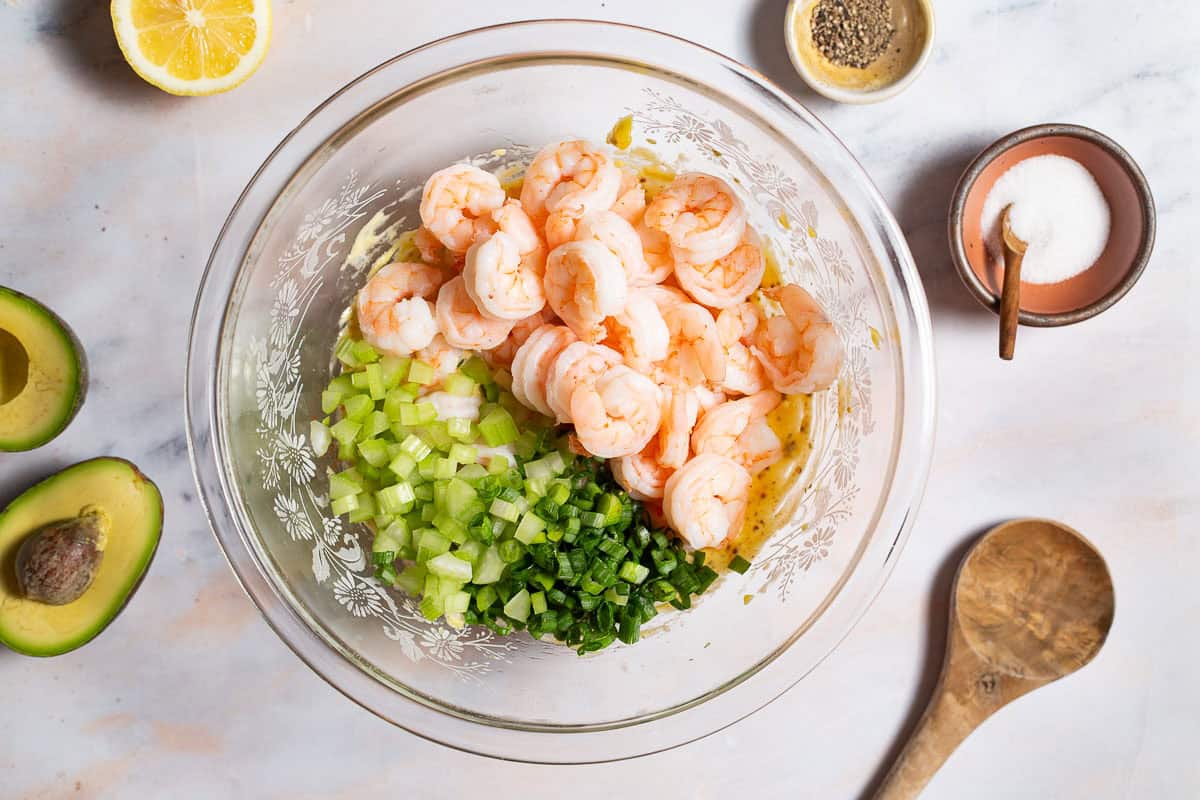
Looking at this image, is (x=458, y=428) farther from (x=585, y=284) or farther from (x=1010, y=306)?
(x=1010, y=306)

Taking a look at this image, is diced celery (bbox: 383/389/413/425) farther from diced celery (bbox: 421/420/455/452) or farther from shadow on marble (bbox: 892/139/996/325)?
shadow on marble (bbox: 892/139/996/325)

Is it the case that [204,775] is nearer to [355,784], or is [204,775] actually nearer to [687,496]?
[355,784]

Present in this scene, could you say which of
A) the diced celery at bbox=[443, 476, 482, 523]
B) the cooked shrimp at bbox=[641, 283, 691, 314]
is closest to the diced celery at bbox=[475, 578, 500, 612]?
the diced celery at bbox=[443, 476, 482, 523]

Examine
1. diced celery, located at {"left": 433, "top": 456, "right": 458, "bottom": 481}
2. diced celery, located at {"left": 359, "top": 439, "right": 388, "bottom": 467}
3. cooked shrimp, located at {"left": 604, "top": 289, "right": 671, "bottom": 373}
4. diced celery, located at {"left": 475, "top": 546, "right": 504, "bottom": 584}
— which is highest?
cooked shrimp, located at {"left": 604, "top": 289, "right": 671, "bottom": 373}

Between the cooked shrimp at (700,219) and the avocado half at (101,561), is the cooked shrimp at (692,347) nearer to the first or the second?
the cooked shrimp at (700,219)

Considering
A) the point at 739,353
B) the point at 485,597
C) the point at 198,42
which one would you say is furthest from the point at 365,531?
the point at 198,42
